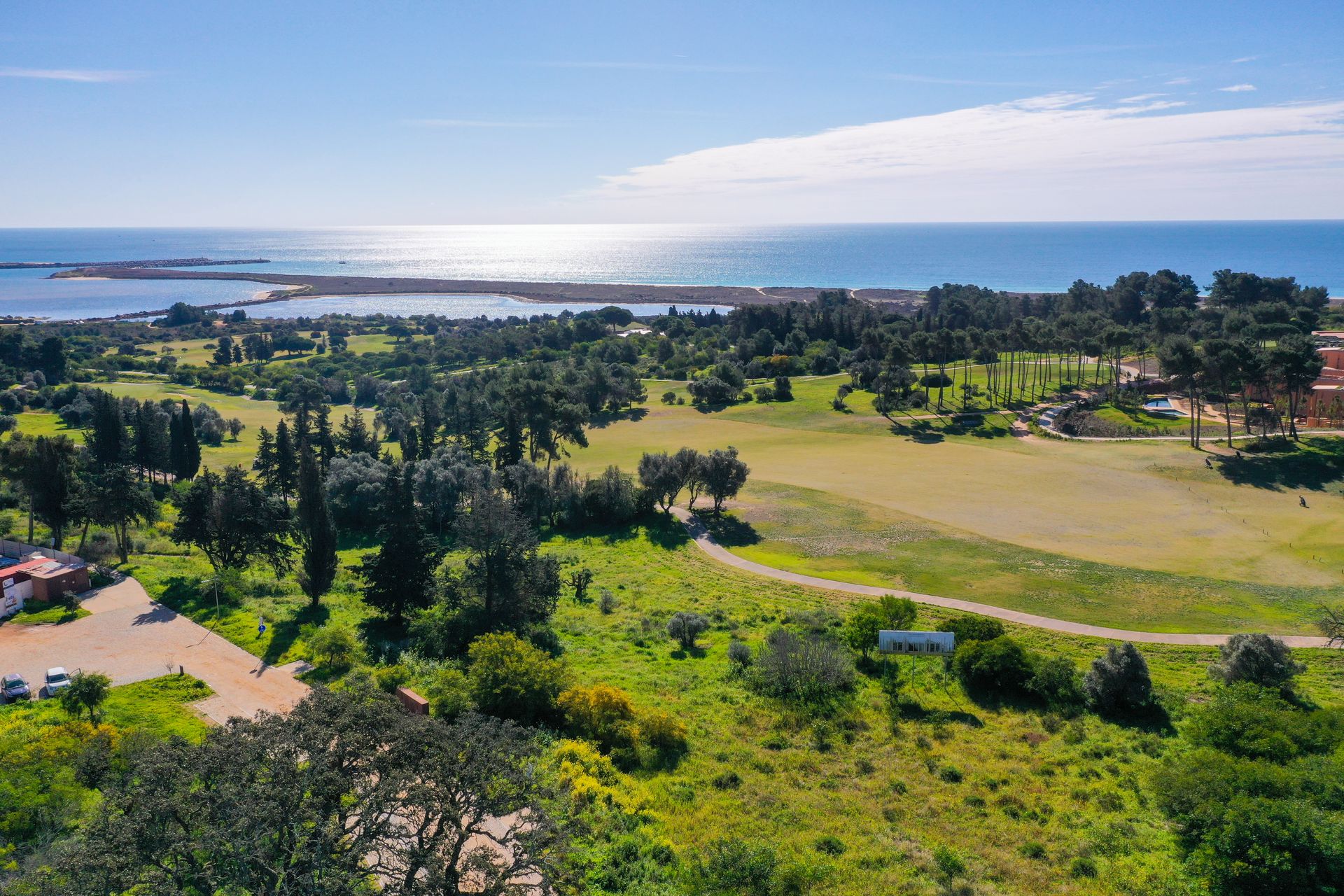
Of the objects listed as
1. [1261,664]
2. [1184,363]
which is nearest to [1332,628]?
[1261,664]

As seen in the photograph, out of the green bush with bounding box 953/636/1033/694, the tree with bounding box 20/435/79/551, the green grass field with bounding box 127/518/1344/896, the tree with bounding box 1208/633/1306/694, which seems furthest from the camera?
the tree with bounding box 20/435/79/551

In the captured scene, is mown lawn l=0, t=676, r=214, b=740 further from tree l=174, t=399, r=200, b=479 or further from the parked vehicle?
tree l=174, t=399, r=200, b=479

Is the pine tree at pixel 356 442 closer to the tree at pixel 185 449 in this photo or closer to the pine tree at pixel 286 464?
the pine tree at pixel 286 464

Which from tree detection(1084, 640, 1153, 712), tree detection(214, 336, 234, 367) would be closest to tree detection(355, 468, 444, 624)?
tree detection(1084, 640, 1153, 712)

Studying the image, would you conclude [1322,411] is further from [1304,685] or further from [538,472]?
[538,472]

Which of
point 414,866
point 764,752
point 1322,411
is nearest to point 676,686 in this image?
point 764,752
